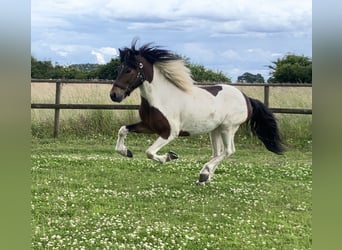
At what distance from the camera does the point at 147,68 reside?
11.9 feet

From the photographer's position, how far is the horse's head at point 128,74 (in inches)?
134

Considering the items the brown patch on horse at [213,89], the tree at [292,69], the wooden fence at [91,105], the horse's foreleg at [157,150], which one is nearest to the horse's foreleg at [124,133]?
the horse's foreleg at [157,150]

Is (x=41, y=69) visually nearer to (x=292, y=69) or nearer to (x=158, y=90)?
(x=158, y=90)

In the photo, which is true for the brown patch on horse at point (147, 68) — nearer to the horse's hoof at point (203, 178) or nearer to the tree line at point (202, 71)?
the tree line at point (202, 71)

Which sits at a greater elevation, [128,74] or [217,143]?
[128,74]

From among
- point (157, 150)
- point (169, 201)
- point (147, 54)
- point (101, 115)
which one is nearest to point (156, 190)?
point (169, 201)

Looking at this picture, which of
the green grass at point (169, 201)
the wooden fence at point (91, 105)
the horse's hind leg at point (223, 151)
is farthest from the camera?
the wooden fence at point (91, 105)

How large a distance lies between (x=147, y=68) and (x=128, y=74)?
0.69ft

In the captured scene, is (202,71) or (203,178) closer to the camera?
(203,178)

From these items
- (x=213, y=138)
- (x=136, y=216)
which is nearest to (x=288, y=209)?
(x=213, y=138)
